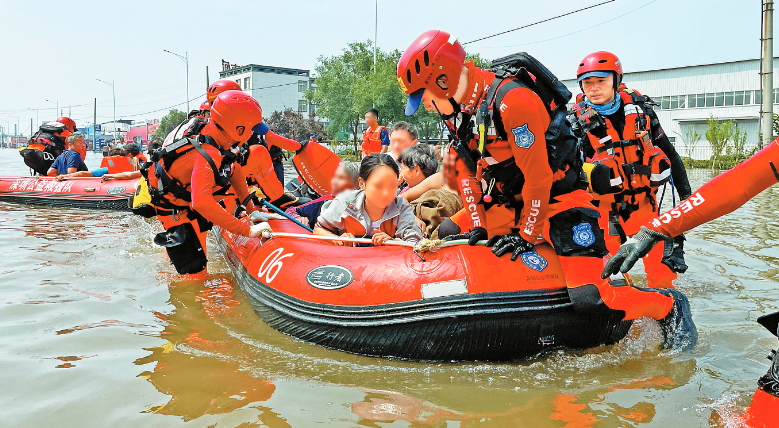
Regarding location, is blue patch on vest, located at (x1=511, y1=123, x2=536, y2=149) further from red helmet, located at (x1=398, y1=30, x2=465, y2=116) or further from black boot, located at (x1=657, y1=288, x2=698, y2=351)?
black boot, located at (x1=657, y1=288, x2=698, y2=351)

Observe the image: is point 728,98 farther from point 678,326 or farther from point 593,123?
point 678,326

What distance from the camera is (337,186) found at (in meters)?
5.12

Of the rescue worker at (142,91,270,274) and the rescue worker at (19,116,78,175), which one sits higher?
the rescue worker at (19,116,78,175)

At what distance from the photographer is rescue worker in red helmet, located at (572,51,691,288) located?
4062 millimetres

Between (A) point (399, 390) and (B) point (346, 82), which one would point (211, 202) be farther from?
(B) point (346, 82)

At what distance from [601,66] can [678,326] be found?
1.97 m

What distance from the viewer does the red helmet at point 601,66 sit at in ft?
13.4

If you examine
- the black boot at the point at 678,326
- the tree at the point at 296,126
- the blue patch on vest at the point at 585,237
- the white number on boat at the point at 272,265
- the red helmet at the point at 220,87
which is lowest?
the black boot at the point at 678,326

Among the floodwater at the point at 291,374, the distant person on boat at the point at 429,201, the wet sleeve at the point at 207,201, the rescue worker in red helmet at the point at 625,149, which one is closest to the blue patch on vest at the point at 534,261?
the floodwater at the point at 291,374

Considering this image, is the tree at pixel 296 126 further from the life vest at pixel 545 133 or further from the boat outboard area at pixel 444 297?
the life vest at pixel 545 133

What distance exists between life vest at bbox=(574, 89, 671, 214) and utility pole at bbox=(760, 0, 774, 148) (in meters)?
14.1

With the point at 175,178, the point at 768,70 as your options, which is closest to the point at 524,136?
the point at 175,178

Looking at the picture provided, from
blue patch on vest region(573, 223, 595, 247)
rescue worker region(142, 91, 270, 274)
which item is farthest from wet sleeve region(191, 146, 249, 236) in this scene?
blue patch on vest region(573, 223, 595, 247)

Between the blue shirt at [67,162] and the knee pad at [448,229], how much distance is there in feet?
34.5
